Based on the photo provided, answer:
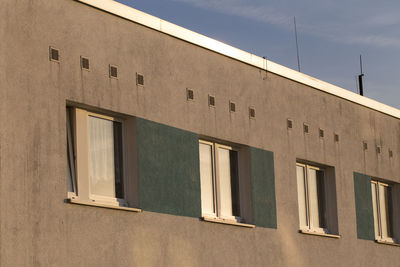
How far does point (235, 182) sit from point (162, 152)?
2.46 m

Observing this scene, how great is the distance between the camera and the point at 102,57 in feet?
45.1

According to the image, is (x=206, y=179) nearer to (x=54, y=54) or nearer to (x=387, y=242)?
(x=54, y=54)

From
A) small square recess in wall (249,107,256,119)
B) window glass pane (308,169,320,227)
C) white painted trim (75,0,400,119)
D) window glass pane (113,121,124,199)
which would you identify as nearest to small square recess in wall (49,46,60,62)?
white painted trim (75,0,400,119)

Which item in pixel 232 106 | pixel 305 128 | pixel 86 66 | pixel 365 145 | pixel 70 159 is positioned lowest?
pixel 70 159

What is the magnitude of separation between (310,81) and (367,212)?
3.54 metres

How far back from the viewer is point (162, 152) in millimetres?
14703

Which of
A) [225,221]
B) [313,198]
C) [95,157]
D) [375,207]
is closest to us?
[95,157]

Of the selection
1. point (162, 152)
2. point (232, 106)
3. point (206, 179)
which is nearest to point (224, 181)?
point (206, 179)

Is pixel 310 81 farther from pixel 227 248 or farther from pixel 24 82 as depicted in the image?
pixel 24 82

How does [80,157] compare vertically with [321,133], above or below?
below

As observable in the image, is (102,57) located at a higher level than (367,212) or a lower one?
higher

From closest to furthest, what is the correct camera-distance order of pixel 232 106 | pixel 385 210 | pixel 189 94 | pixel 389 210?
pixel 189 94
pixel 232 106
pixel 385 210
pixel 389 210

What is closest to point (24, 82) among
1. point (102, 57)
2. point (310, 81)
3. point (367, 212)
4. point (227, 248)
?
point (102, 57)

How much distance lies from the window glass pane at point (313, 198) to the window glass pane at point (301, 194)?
0.18 metres
